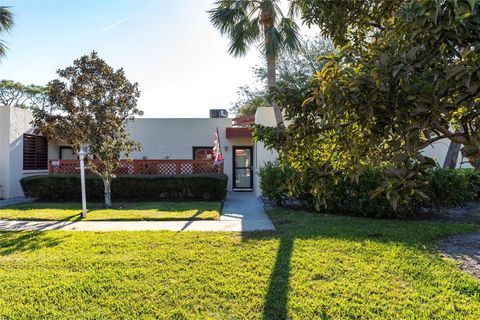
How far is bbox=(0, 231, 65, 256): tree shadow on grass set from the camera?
17.9ft

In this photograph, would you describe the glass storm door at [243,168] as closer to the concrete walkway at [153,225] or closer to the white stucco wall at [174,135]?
the white stucco wall at [174,135]

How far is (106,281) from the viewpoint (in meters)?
4.04

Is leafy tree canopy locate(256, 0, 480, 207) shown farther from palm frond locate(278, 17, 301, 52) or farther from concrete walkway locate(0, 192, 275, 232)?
palm frond locate(278, 17, 301, 52)

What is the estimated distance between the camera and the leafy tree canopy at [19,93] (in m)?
34.3

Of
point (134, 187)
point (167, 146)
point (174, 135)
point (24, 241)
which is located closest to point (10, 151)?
point (134, 187)

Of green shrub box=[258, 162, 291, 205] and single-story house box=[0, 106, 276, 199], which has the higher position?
single-story house box=[0, 106, 276, 199]

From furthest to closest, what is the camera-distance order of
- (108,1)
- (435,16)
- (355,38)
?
(108,1)
(355,38)
(435,16)

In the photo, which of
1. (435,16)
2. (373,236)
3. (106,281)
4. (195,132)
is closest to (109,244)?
(106,281)

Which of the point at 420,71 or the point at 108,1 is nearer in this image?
the point at 420,71

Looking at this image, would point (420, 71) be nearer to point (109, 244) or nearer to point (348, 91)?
point (348, 91)

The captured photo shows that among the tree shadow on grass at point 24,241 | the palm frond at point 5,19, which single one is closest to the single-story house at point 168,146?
the palm frond at point 5,19

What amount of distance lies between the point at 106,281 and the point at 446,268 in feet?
14.7

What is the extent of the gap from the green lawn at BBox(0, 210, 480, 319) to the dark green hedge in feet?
18.7

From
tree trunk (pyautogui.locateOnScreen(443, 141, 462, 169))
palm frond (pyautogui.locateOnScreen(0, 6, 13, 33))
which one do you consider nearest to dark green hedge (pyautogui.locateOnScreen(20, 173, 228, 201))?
palm frond (pyautogui.locateOnScreen(0, 6, 13, 33))
